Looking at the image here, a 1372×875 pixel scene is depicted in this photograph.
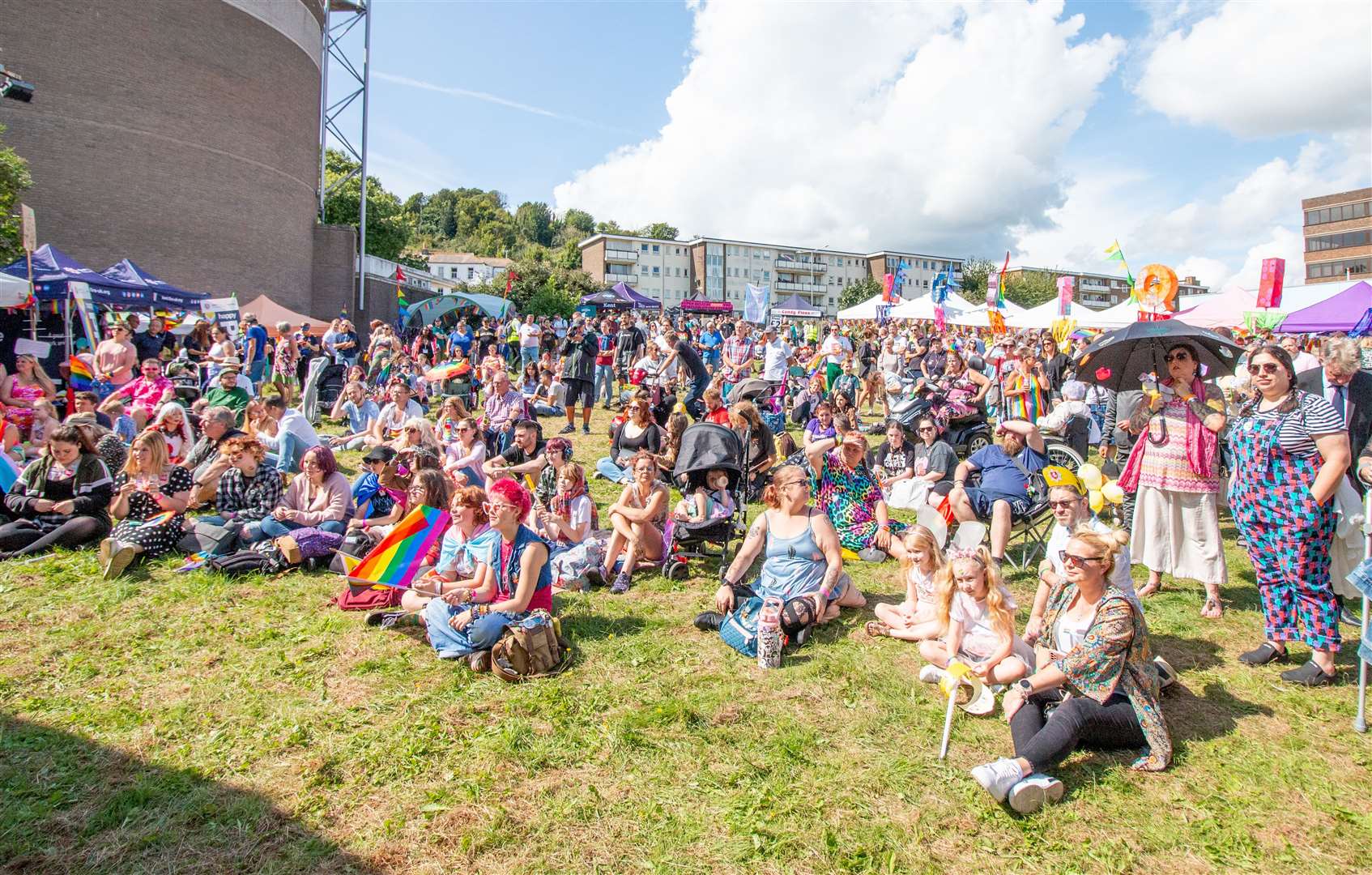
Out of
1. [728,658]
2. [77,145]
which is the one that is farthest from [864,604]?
[77,145]

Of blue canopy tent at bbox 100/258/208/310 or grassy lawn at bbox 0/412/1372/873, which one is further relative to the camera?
blue canopy tent at bbox 100/258/208/310

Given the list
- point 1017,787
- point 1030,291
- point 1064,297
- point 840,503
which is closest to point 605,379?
point 840,503

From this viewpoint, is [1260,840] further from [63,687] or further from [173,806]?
A: [63,687]

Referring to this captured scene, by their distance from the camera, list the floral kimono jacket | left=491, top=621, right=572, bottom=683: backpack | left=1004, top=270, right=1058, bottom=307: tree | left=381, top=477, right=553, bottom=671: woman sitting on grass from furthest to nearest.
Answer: left=1004, top=270, right=1058, bottom=307: tree → left=381, top=477, right=553, bottom=671: woman sitting on grass → left=491, top=621, right=572, bottom=683: backpack → the floral kimono jacket

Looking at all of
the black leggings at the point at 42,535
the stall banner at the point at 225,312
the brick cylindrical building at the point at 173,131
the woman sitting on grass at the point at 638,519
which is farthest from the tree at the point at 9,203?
the woman sitting on grass at the point at 638,519

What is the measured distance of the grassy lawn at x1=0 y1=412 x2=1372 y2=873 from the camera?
2939mm

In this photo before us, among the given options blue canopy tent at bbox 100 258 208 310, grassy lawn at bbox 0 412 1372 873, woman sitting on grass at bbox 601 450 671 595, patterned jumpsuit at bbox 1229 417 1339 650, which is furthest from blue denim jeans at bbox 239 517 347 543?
blue canopy tent at bbox 100 258 208 310

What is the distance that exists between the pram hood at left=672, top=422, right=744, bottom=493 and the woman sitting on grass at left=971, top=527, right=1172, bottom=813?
3448mm

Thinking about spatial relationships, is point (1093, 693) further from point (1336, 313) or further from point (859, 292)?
point (859, 292)

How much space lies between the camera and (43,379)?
369 inches

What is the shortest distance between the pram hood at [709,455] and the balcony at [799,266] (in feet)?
292

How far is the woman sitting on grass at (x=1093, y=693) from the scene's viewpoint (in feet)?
11.0

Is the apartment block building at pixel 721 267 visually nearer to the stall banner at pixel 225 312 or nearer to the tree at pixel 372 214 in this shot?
the tree at pixel 372 214

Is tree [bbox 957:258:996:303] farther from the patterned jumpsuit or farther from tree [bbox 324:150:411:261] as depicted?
the patterned jumpsuit
